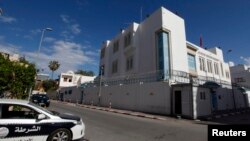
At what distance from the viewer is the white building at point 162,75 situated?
60.8ft

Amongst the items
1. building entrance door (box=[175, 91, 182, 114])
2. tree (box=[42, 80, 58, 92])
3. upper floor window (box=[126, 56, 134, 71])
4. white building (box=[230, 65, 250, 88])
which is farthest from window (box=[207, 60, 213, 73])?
tree (box=[42, 80, 58, 92])

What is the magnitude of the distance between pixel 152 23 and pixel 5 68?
22.1 meters

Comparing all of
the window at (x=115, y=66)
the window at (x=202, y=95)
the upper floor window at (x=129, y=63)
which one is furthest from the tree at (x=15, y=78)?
the window at (x=115, y=66)

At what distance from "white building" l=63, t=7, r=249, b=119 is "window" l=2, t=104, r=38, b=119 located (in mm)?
14499

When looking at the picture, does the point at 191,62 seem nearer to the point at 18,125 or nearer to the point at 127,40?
the point at 127,40

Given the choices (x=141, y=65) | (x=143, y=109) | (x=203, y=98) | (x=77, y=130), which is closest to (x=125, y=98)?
(x=143, y=109)

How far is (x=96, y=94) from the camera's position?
34.7 meters

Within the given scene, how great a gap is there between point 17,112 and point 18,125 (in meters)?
0.70

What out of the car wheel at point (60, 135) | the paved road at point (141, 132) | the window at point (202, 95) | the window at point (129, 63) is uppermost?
the window at point (129, 63)

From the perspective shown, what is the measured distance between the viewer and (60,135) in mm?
5953

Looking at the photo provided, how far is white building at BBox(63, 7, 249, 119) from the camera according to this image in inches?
730

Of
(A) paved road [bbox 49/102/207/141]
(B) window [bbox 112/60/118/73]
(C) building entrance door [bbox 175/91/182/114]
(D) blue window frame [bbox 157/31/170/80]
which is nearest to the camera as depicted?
(A) paved road [bbox 49/102/207/141]

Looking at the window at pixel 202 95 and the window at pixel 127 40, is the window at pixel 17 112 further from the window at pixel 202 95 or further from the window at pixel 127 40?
the window at pixel 127 40

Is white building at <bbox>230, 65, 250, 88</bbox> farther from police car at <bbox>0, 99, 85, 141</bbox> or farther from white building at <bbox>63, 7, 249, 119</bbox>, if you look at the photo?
police car at <bbox>0, 99, 85, 141</bbox>
